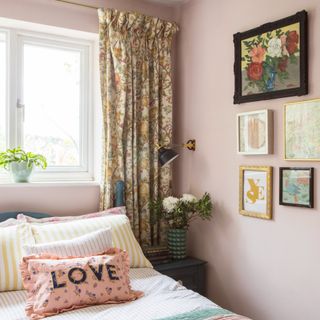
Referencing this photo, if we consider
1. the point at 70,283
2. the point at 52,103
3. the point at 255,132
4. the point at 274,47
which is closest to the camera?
the point at 70,283

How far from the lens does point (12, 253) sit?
211 cm

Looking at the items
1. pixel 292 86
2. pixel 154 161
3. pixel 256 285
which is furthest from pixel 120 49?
pixel 256 285

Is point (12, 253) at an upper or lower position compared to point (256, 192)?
lower

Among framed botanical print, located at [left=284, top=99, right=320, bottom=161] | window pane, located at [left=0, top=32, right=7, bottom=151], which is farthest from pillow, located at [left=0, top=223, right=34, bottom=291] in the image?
framed botanical print, located at [left=284, top=99, right=320, bottom=161]

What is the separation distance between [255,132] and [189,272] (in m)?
1.11

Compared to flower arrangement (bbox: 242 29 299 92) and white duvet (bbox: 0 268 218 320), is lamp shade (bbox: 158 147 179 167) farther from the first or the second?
white duvet (bbox: 0 268 218 320)

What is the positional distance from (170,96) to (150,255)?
1.23 metres

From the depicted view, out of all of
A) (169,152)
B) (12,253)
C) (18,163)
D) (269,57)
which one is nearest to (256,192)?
(169,152)

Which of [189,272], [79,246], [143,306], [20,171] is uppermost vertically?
[20,171]

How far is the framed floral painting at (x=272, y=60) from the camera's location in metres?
2.18

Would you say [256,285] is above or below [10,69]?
below

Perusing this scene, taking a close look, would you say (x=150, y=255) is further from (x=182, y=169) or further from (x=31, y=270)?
(x=31, y=270)

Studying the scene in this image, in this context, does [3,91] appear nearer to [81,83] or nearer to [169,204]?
[81,83]

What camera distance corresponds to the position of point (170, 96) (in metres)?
3.07
